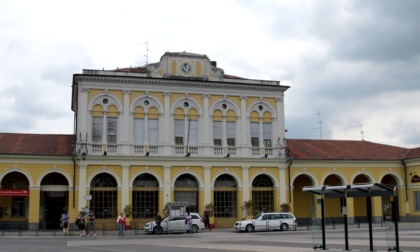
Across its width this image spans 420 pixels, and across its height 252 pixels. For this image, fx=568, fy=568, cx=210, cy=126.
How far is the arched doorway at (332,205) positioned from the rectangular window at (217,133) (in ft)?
37.0

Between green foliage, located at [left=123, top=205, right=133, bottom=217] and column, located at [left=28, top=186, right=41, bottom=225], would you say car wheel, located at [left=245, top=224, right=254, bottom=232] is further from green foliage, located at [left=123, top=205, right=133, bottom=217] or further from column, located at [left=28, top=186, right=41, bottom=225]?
column, located at [left=28, top=186, right=41, bottom=225]

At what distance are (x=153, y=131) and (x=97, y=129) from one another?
4.47 meters

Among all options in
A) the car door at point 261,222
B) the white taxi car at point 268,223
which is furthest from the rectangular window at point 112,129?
the car door at point 261,222

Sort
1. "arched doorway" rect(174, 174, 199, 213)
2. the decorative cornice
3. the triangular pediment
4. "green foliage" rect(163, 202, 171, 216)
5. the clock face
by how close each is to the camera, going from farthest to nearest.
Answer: the clock face, the triangular pediment, "arched doorway" rect(174, 174, 199, 213), the decorative cornice, "green foliage" rect(163, 202, 171, 216)

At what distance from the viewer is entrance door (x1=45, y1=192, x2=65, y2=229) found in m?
44.9

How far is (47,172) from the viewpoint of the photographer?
43219 mm

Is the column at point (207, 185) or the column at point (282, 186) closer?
the column at point (207, 185)

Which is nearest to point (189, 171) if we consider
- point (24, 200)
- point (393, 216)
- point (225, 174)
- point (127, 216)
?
point (225, 174)

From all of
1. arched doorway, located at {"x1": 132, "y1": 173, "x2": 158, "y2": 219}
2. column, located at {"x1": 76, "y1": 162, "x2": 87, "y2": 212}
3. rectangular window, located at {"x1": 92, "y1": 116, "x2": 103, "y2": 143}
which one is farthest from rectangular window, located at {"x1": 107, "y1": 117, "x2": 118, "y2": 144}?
arched doorway, located at {"x1": 132, "y1": 173, "x2": 158, "y2": 219}

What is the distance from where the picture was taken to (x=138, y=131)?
4581 centimetres

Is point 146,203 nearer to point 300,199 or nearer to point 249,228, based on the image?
point 249,228

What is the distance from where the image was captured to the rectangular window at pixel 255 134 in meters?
48.4

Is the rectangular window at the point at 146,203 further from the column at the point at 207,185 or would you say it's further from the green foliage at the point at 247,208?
the green foliage at the point at 247,208

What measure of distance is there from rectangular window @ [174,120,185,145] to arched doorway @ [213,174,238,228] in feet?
14.9
